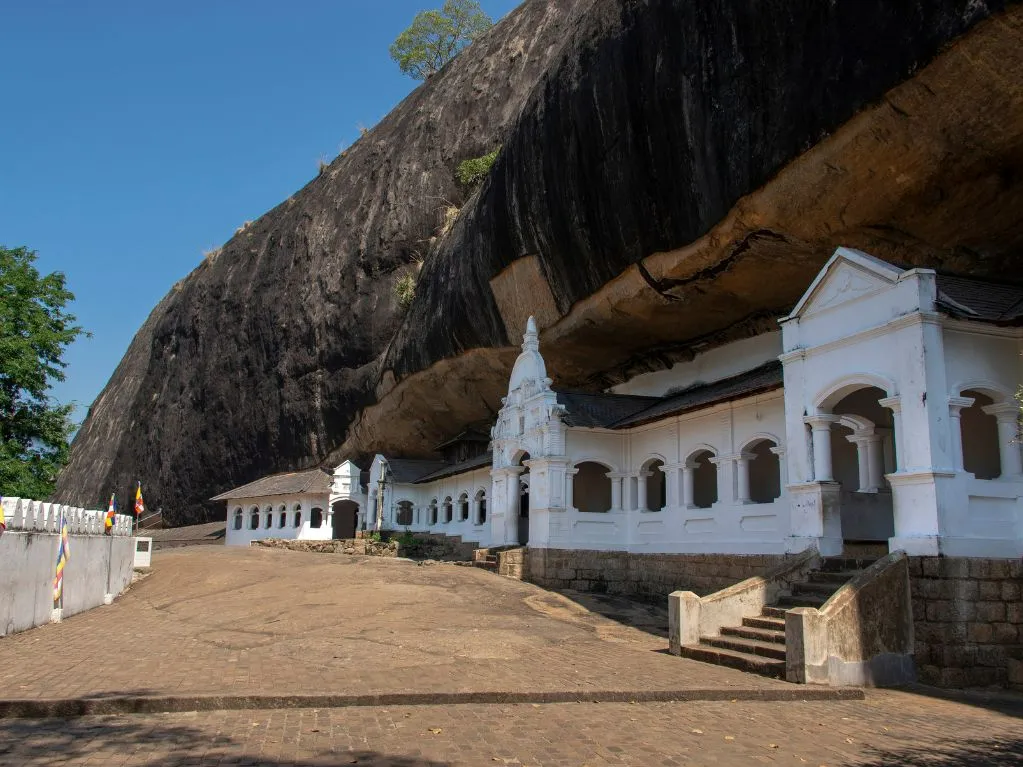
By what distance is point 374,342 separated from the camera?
38688mm

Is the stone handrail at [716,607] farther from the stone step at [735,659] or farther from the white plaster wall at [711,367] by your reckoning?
the white plaster wall at [711,367]

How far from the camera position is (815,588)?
40.7 feet

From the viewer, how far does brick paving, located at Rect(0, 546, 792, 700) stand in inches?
358

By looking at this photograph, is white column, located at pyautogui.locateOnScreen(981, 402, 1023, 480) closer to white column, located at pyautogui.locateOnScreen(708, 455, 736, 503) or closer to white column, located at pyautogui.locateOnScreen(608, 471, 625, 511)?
white column, located at pyautogui.locateOnScreen(708, 455, 736, 503)

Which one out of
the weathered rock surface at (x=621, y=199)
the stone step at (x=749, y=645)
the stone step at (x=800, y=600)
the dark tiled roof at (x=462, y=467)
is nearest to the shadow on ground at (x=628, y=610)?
Answer: the stone step at (x=749, y=645)

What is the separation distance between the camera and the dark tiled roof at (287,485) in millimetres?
40219

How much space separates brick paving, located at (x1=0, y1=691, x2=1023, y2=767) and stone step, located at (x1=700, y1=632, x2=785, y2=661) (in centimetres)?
217

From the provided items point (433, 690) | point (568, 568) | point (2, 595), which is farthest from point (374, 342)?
point (433, 690)

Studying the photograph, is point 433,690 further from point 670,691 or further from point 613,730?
point 670,691

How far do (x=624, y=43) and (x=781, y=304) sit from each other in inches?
273

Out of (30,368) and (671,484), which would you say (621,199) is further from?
(30,368)

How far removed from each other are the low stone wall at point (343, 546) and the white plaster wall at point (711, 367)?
12.8 m

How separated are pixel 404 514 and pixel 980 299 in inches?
1206

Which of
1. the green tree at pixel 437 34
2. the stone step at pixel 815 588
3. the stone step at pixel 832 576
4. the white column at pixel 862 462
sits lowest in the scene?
the stone step at pixel 815 588
